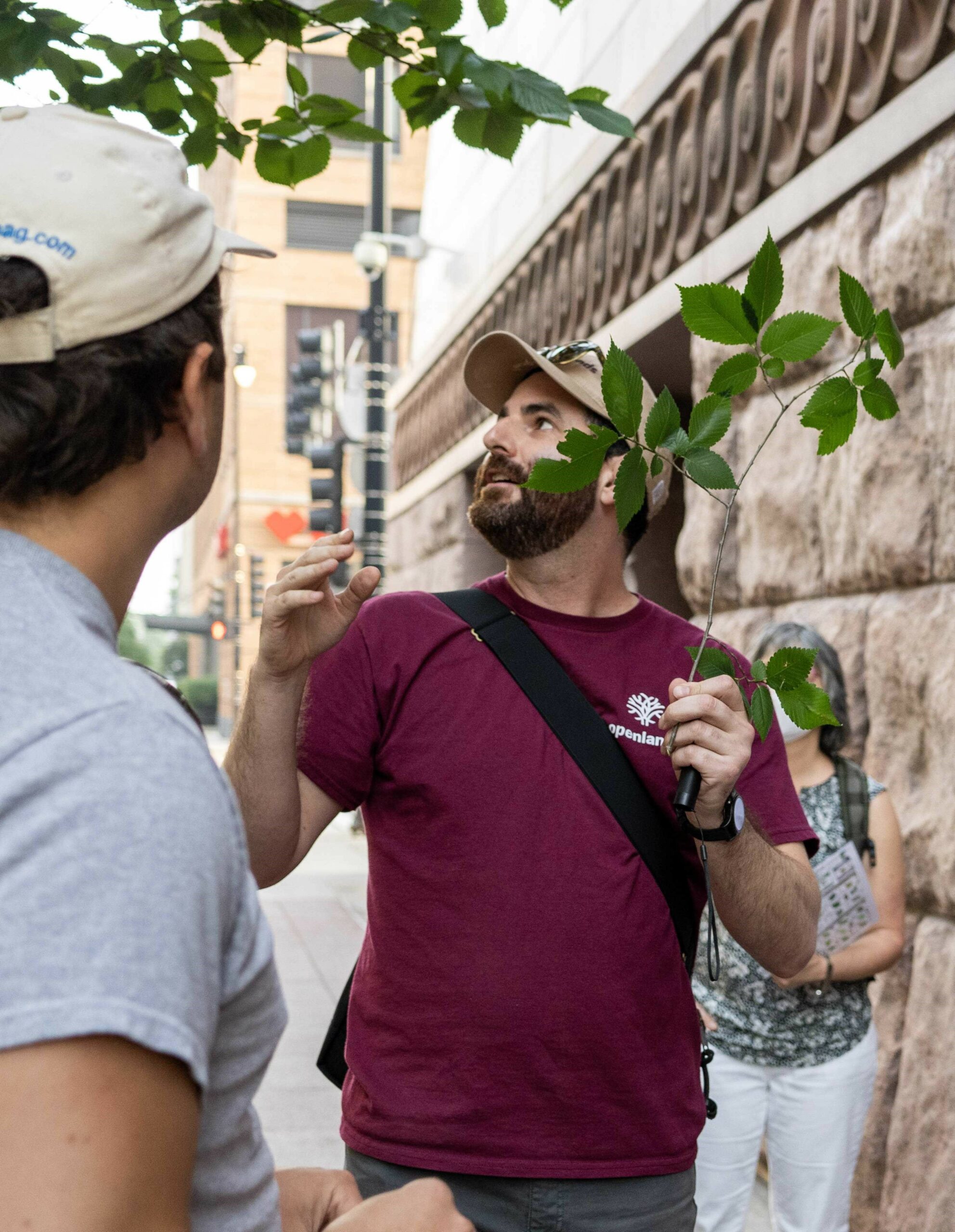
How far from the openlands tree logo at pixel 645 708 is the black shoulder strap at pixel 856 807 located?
1197 mm

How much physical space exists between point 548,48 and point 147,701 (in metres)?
7.87

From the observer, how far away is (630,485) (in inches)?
78.6

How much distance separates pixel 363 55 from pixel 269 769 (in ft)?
4.83

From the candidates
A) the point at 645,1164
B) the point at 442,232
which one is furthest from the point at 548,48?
the point at 645,1164

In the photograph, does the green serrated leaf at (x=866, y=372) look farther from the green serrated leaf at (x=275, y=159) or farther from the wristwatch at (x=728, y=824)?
the green serrated leaf at (x=275, y=159)

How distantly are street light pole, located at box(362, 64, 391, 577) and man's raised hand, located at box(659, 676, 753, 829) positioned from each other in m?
10.3

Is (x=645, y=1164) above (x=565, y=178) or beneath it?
beneath

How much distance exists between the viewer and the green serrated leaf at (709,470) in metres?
1.99

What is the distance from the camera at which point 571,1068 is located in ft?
7.95

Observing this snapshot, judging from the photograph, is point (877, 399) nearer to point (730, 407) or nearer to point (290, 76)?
point (730, 407)

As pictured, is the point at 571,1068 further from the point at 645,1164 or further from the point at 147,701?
the point at 147,701

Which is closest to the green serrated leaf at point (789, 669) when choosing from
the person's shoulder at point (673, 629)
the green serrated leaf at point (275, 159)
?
the person's shoulder at point (673, 629)

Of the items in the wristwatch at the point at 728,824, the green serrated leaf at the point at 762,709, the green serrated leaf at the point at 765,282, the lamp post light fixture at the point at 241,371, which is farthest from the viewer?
the lamp post light fixture at the point at 241,371

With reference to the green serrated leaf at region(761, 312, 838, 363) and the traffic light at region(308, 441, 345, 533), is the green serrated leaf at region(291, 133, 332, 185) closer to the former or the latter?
the green serrated leaf at region(761, 312, 838, 363)
